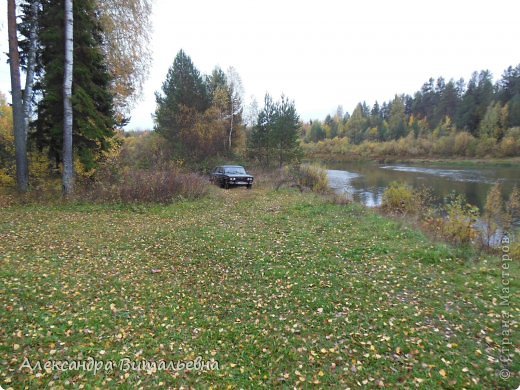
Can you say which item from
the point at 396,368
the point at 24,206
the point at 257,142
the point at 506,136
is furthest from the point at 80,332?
the point at 506,136

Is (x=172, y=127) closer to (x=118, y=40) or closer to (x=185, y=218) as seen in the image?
(x=118, y=40)

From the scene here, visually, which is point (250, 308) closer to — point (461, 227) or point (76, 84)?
point (461, 227)

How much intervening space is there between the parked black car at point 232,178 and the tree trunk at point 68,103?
9.15 m

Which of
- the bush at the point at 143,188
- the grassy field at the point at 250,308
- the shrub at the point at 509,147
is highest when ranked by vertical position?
the shrub at the point at 509,147

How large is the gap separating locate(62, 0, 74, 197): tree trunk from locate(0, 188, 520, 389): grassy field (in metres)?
3.05

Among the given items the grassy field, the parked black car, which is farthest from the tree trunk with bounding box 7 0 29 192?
the parked black car

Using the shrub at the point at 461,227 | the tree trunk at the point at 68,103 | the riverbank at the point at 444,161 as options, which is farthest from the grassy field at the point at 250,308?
the riverbank at the point at 444,161

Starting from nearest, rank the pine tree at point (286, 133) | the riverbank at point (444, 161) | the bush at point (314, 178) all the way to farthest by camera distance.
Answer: the bush at point (314, 178) → the pine tree at point (286, 133) → the riverbank at point (444, 161)

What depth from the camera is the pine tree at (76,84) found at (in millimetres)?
10734

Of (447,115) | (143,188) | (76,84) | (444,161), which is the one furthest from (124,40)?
(447,115)

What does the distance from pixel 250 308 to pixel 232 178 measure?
14.1m

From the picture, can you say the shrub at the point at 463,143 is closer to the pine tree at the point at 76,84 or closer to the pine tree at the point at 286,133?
the pine tree at the point at 286,133

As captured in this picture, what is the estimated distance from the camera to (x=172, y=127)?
28203 millimetres

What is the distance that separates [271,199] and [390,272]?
9.29 meters
